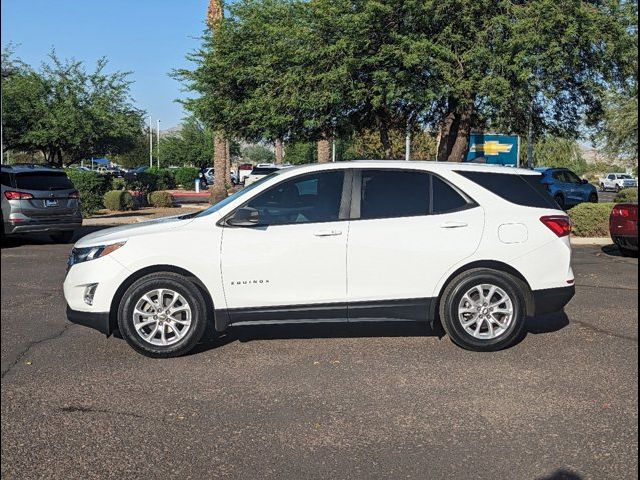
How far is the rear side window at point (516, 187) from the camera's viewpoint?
21.3 ft

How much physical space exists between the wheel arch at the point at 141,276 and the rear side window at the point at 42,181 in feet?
18.3

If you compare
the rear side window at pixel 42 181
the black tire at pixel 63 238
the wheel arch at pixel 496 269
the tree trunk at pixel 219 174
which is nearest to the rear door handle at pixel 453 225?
the wheel arch at pixel 496 269

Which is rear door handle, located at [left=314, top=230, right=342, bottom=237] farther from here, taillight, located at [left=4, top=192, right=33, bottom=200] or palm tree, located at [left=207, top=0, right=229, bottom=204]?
palm tree, located at [left=207, top=0, right=229, bottom=204]

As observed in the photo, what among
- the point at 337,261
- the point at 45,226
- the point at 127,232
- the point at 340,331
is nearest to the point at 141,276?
the point at 127,232

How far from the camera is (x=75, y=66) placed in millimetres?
29234

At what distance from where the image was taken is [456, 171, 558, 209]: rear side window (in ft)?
21.3

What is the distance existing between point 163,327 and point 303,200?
1.67 m

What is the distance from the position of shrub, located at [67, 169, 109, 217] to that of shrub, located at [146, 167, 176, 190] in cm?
1257

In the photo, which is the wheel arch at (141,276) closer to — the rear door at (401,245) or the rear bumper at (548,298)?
the rear door at (401,245)

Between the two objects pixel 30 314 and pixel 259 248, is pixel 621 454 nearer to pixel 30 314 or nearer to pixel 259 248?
pixel 259 248

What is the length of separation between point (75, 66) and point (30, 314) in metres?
24.1

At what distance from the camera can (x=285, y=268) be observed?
6.06 m

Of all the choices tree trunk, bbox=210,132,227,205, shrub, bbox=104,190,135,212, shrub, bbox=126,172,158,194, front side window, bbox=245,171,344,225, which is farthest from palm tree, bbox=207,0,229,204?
front side window, bbox=245,171,344,225

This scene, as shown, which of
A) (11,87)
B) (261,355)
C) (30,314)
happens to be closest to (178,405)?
(261,355)
